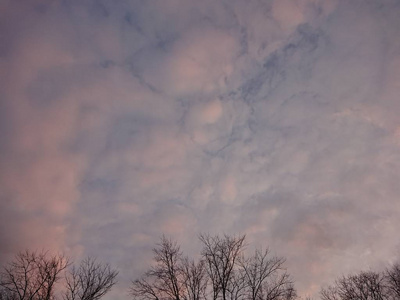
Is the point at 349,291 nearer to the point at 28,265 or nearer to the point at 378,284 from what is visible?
the point at 378,284

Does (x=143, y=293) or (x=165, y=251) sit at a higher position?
(x=165, y=251)

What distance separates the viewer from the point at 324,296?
201 feet

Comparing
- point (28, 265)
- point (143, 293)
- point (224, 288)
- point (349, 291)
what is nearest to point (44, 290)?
point (28, 265)

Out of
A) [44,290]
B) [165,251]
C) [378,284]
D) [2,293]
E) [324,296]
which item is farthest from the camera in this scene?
[324,296]

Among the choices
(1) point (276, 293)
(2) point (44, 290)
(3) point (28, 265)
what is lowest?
(1) point (276, 293)

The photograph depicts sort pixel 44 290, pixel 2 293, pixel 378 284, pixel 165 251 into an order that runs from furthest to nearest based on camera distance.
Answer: pixel 378 284
pixel 2 293
pixel 165 251
pixel 44 290

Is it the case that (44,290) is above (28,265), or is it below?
below

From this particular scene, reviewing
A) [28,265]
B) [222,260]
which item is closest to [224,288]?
[222,260]

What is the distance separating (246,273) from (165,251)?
10.6 meters

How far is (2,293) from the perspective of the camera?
1729 inches

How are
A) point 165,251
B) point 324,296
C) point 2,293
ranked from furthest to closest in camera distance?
point 324,296
point 2,293
point 165,251

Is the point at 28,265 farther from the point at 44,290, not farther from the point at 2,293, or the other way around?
the point at 2,293

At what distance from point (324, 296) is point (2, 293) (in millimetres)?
62372

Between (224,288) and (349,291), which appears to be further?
(349,291)
